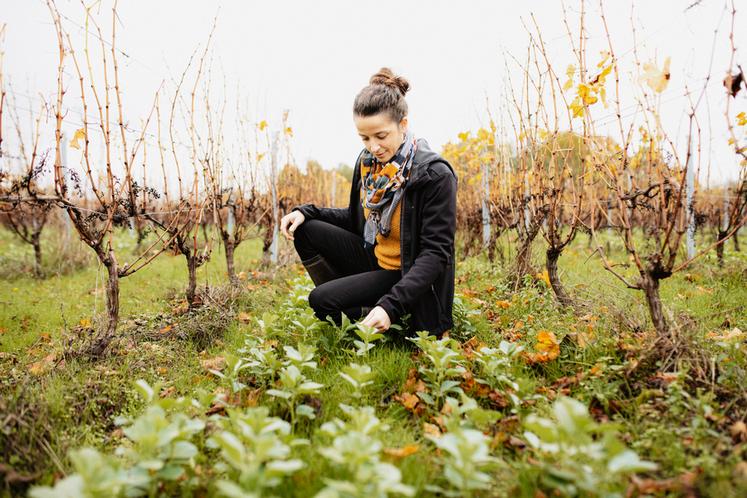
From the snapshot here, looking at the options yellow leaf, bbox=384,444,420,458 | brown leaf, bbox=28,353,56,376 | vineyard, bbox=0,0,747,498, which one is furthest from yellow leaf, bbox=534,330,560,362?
brown leaf, bbox=28,353,56,376

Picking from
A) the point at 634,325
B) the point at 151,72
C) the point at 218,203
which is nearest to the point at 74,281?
the point at 218,203

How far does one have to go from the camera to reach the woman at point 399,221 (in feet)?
7.16

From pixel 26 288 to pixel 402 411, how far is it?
15.7 feet

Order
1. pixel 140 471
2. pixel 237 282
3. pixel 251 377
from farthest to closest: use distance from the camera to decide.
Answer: pixel 237 282 < pixel 251 377 < pixel 140 471

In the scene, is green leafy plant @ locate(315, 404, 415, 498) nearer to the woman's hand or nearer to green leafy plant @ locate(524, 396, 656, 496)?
green leafy plant @ locate(524, 396, 656, 496)

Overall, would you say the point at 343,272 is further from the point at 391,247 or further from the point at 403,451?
the point at 403,451

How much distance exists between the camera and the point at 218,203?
4.05 meters

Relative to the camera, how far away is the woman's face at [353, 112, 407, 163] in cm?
221

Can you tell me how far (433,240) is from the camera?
2207mm

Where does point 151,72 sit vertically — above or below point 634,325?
above

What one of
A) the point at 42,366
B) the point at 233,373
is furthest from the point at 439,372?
the point at 42,366

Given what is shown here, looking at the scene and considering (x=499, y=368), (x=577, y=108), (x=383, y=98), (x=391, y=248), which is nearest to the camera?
(x=499, y=368)

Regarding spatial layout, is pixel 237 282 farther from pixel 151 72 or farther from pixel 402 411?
pixel 402 411

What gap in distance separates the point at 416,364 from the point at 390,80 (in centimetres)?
146
